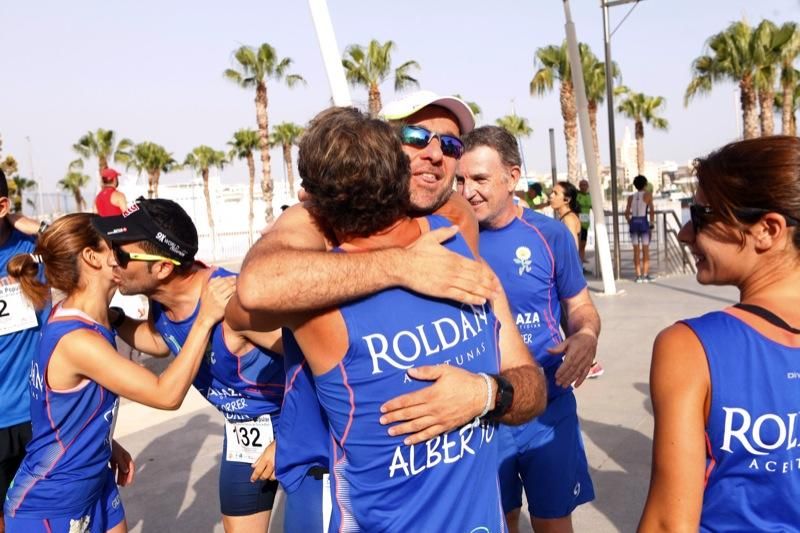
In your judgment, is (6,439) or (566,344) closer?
(566,344)

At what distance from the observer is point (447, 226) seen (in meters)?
1.85

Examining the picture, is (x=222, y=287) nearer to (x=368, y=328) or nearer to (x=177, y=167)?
(x=368, y=328)

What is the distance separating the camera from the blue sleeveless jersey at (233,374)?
2514mm

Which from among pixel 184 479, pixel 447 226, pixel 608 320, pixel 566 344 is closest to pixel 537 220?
pixel 566 344

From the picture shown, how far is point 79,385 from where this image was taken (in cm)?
241


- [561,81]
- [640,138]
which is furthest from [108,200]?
[640,138]

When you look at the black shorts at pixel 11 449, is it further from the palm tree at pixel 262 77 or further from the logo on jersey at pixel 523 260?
the palm tree at pixel 262 77

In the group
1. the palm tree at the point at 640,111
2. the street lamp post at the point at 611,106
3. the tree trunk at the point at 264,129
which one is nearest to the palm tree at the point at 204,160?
the tree trunk at the point at 264,129

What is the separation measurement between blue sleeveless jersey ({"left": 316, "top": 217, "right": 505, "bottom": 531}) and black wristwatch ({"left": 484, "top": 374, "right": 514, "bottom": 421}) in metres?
0.05

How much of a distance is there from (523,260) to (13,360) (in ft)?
8.95

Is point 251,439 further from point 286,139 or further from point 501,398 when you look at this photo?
point 286,139

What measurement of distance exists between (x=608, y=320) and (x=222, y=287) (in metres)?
7.77

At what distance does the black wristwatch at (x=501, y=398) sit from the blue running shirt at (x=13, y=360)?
8.60ft

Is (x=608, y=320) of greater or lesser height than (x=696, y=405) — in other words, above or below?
below
